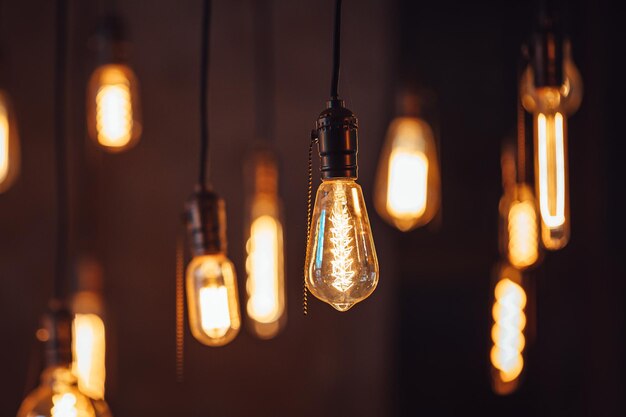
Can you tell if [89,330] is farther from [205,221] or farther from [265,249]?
[205,221]

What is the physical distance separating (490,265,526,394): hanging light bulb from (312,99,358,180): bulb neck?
59.1 inches

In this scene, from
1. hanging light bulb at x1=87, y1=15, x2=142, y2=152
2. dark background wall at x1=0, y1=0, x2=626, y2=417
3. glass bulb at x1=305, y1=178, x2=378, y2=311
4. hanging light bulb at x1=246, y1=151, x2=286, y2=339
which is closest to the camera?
glass bulb at x1=305, y1=178, x2=378, y2=311

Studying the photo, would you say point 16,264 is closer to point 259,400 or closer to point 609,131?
point 259,400

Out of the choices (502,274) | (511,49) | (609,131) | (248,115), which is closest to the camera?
(502,274)

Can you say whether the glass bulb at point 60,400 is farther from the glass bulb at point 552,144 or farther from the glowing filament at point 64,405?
the glass bulb at point 552,144

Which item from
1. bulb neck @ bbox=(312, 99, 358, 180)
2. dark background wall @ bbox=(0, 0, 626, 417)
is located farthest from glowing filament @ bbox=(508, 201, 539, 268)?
bulb neck @ bbox=(312, 99, 358, 180)

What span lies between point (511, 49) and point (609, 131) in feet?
1.80

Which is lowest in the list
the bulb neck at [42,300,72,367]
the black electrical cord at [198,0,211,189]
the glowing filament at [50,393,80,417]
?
the glowing filament at [50,393,80,417]

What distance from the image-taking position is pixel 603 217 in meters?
2.80

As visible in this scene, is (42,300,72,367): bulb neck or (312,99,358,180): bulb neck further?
(42,300,72,367): bulb neck

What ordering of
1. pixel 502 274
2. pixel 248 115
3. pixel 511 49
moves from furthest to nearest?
pixel 248 115, pixel 511 49, pixel 502 274

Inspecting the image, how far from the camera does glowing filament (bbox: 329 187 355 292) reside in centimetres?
86

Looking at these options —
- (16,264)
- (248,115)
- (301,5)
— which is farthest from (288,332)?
(301,5)

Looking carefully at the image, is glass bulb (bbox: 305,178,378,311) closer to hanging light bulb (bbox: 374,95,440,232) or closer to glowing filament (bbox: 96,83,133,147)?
glowing filament (bbox: 96,83,133,147)
